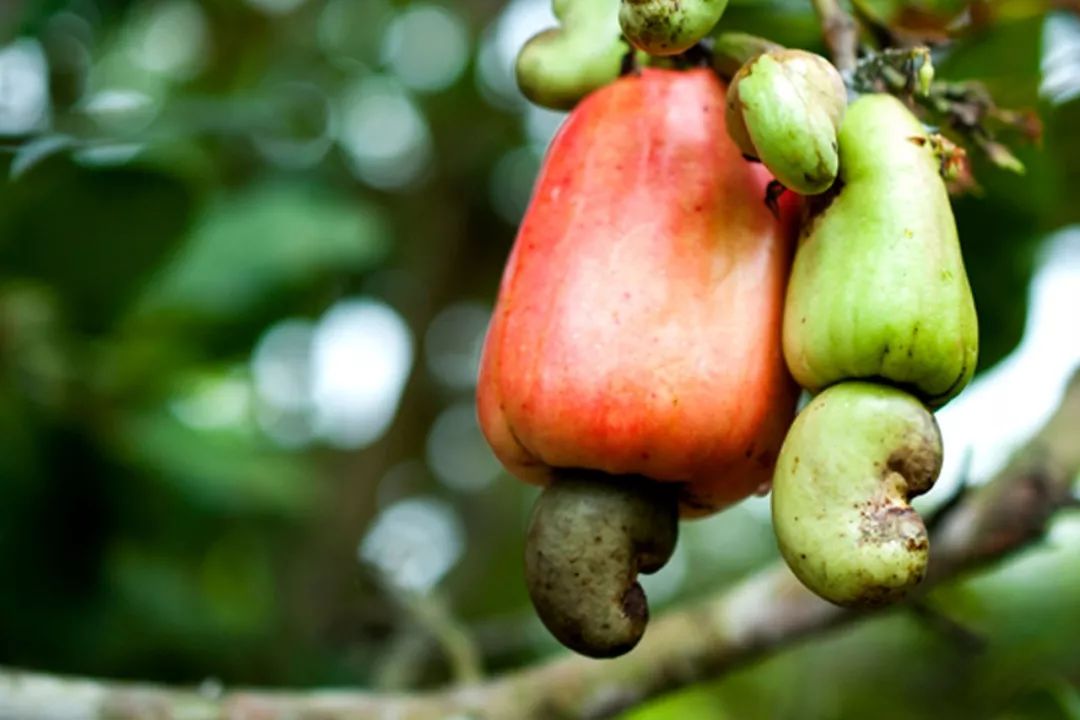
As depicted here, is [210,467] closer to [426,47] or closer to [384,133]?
[384,133]

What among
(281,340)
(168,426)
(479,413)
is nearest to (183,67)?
(281,340)

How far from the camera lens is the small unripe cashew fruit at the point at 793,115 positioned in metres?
0.58

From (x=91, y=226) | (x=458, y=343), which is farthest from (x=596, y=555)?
(x=458, y=343)

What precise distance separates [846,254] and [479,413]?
22cm

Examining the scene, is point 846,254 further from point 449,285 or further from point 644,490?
point 449,285

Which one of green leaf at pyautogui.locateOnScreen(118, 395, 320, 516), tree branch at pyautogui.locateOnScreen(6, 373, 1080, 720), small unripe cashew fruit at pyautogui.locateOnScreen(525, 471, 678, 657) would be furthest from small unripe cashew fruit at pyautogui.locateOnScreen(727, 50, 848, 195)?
green leaf at pyautogui.locateOnScreen(118, 395, 320, 516)

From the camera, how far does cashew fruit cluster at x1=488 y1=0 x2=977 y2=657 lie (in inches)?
22.7

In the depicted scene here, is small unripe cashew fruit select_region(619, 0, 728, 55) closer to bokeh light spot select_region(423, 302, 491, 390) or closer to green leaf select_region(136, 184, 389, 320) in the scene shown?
green leaf select_region(136, 184, 389, 320)

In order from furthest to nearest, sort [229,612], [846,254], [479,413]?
[229,612]
[479,413]
[846,254]

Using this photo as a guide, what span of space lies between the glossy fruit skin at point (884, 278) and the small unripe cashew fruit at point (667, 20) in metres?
0.09

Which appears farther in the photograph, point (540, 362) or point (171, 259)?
point (171, 259)

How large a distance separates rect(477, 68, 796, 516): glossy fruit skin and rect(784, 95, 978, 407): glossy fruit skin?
41 millimetres

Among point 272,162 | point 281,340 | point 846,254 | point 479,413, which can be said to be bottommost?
point 281,340

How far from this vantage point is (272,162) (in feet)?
7.02
